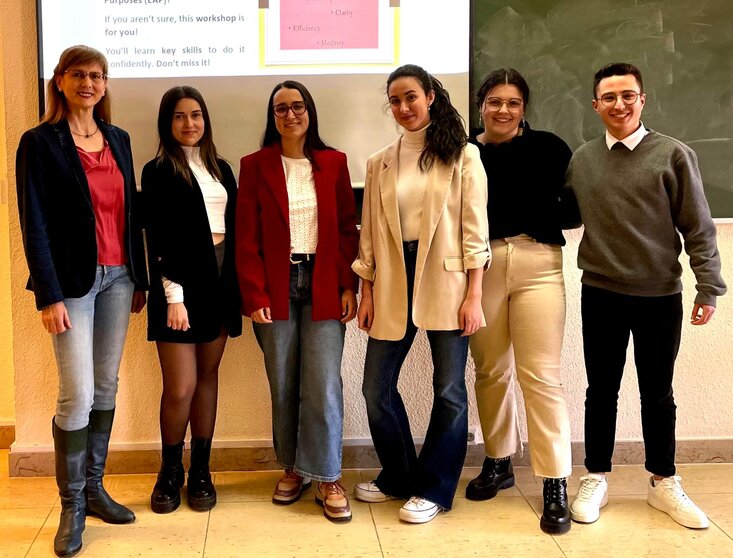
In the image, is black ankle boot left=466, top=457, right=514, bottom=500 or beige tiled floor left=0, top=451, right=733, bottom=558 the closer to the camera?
beige tiled floor left=0, top=451, right=733, bottom=558

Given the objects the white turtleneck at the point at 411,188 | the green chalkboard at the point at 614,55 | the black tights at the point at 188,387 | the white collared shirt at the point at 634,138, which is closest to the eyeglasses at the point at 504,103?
the white turtleneck at the point at 411,188

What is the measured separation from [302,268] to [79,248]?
70cm

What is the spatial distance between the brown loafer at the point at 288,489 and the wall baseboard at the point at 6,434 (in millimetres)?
1427

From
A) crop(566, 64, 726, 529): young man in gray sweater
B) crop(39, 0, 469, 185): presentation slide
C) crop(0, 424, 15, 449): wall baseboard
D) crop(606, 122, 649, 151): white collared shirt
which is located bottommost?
crop(0, 424, 15, 449): wall baseboard

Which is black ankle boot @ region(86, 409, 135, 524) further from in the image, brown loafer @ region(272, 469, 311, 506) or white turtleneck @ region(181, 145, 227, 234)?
white turtleneck @ region(181, 145, 227, 234)

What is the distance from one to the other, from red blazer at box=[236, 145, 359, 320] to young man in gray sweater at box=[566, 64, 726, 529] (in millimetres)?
839

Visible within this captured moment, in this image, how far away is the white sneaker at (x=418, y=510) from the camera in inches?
95.3

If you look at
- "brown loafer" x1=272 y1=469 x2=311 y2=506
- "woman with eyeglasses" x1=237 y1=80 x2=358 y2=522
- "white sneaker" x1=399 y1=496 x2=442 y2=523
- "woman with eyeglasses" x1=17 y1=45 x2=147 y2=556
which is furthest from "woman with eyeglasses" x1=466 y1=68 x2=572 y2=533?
"woman with eyeglasses" x1=17 y1=45 x2=147 y2=556

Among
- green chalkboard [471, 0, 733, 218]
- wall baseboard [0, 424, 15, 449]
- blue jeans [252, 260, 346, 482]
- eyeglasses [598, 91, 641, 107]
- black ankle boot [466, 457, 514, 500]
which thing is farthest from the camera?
wall baseboard [0, 424, 15, 449]

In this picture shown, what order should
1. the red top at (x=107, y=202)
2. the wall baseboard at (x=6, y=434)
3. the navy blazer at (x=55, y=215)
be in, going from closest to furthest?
the navy blazer at (x=55, y=215)
the red top at (x=107, y=202)
the wall baseboard at (x=6, y=434)

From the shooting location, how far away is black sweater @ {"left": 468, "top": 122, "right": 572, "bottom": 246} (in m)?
2.38

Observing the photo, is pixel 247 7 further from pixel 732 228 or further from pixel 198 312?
pixel 732 228

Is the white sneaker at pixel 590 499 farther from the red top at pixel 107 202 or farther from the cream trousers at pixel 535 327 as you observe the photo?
the red top at pixel 107 202

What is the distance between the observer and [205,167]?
2.47 metres
